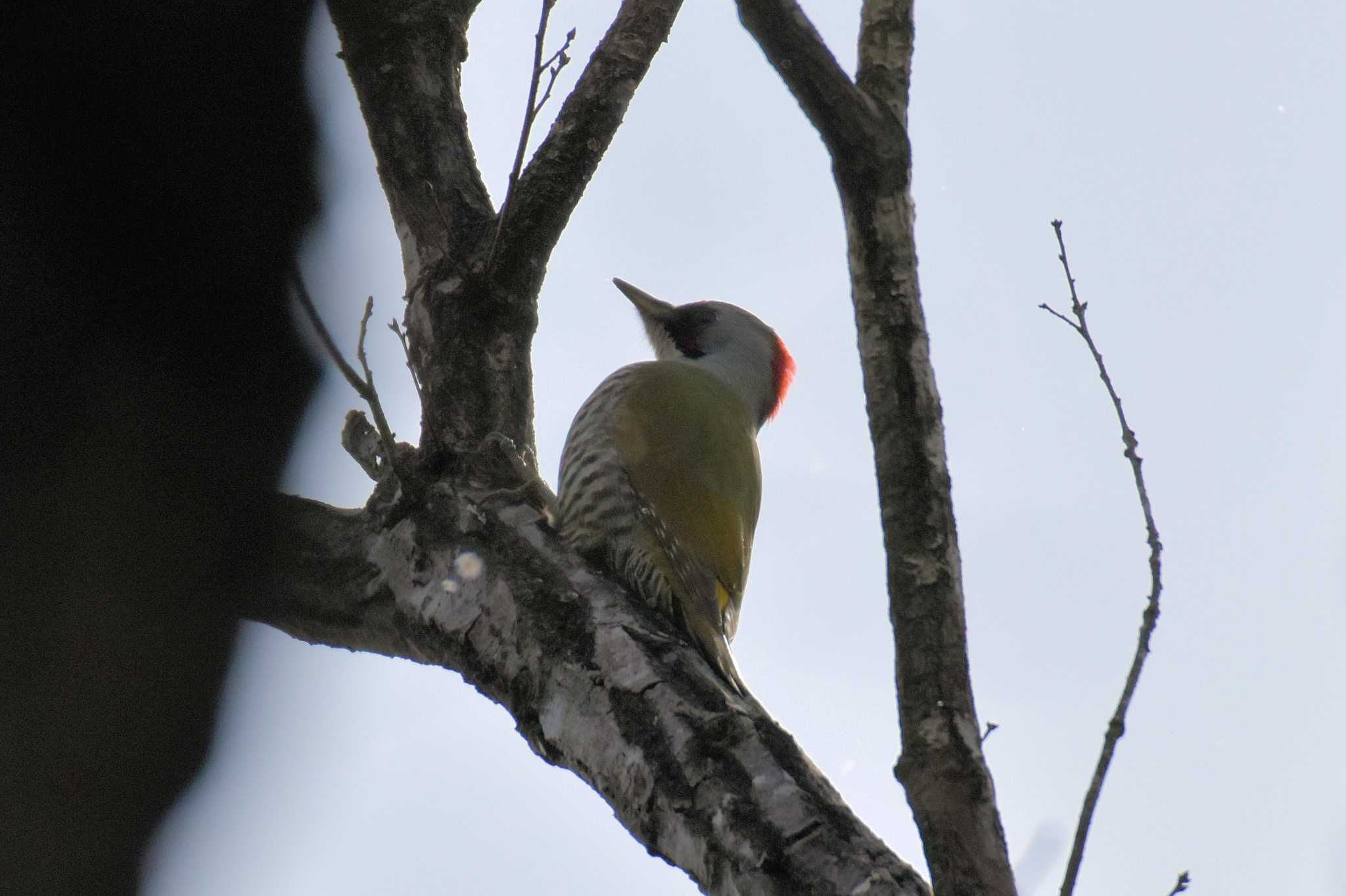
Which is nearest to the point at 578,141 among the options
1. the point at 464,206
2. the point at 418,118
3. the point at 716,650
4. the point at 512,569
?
the point at 464,206

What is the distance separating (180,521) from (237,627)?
0.28 meters

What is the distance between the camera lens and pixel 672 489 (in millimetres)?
3842

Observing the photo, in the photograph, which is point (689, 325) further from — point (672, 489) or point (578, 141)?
point (578, 141)

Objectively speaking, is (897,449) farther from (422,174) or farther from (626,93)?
(422,174)

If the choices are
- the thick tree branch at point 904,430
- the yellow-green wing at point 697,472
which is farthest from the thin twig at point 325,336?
the yellow-green wing at point 697,472

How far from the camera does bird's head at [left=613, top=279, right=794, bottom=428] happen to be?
540 cm

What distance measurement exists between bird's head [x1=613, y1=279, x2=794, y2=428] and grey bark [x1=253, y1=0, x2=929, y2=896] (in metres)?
2.19

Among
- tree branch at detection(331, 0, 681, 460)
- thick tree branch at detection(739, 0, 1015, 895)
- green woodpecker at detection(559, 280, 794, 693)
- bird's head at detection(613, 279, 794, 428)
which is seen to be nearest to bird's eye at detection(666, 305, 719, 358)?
bird's head at detection(613, 279, 794, 428)

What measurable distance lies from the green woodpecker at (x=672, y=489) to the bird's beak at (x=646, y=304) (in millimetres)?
642

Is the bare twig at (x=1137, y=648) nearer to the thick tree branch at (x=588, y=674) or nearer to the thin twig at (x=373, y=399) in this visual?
the thick tree branch at (x=588, y=674)

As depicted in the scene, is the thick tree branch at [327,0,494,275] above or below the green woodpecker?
above

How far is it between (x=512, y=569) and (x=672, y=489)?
4.85 ft

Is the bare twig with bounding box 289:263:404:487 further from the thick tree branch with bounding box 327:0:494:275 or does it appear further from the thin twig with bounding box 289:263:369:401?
the thick tree branch with bounding box 327:0:494:275

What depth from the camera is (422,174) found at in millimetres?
3236
